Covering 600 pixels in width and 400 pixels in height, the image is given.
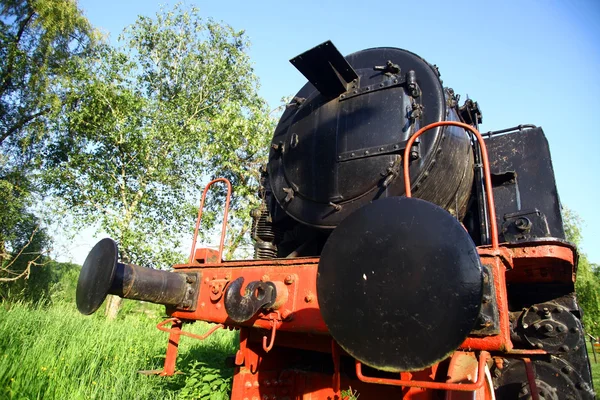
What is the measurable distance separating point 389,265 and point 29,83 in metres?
14.3

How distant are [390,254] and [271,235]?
1.85 m

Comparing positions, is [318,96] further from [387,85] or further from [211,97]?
[211,97]

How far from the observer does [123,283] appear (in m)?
2.32

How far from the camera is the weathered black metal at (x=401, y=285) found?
125 cm

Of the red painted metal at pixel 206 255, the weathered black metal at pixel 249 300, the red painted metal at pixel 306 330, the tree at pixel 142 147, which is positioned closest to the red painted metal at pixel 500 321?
the red painted metal at pixel 306 330

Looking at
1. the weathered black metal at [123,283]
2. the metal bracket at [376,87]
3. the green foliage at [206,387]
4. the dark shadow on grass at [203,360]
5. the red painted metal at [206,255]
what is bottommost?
the green foliage at [206,387]

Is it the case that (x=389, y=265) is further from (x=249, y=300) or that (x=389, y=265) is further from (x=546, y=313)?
(x=546, y=313)

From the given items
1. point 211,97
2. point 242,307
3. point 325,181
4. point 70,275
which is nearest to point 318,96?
point 325,181

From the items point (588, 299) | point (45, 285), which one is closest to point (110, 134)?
point (45, 285)

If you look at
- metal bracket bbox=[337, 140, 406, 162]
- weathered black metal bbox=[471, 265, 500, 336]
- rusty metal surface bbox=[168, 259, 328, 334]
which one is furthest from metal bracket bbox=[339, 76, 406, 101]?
weathered black metal bbox=[471, 265, 500, 336]

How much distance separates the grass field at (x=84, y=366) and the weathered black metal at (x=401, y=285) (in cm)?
255

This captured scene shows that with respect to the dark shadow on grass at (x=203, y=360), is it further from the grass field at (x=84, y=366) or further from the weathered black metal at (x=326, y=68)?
the weathered black metal at (x=326, y=68)

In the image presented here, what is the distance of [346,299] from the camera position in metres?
1.48

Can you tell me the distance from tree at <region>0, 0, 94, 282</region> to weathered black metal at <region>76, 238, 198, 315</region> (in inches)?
432
